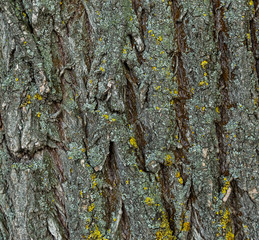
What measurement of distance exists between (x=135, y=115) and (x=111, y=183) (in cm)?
34

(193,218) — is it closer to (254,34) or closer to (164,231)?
(164,231)

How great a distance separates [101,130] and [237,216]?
2.46 feet

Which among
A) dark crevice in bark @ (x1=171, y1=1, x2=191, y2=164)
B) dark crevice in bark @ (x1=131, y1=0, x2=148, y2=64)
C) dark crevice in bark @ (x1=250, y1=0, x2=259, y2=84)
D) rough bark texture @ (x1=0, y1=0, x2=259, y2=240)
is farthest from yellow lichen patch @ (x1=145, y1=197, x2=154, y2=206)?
dark crevice in bark @ (x1=250, y1=0, x2=259, y2=84)

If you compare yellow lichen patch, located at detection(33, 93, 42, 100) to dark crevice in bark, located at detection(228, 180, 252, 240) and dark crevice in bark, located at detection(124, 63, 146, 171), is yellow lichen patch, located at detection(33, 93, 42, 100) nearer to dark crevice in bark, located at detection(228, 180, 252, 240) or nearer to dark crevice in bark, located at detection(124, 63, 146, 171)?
dark crevice in bark, located at detection(124, 63, 146, 171)

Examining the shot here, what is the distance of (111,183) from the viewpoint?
1.25 meters

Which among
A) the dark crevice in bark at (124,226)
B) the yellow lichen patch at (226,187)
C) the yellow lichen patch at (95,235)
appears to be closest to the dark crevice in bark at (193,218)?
the yellow lichen patch at (226,187)

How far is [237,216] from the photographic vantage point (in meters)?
1.23

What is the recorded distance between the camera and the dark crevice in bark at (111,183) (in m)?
1.24

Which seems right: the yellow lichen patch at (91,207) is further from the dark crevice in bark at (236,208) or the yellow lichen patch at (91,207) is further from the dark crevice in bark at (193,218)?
the dark crevice in bark at (236,208)

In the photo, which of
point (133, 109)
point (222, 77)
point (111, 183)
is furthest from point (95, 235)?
point (222, 77)

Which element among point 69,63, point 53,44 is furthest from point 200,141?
point 53,44

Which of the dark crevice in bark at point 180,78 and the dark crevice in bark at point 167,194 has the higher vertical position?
the dark crevice in bark at point 180,78

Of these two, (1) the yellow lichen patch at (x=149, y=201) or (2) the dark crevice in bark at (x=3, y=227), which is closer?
(1) the yellow lichen patch at (x=149, y=201)

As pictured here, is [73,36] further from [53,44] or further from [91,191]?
[91,191]
